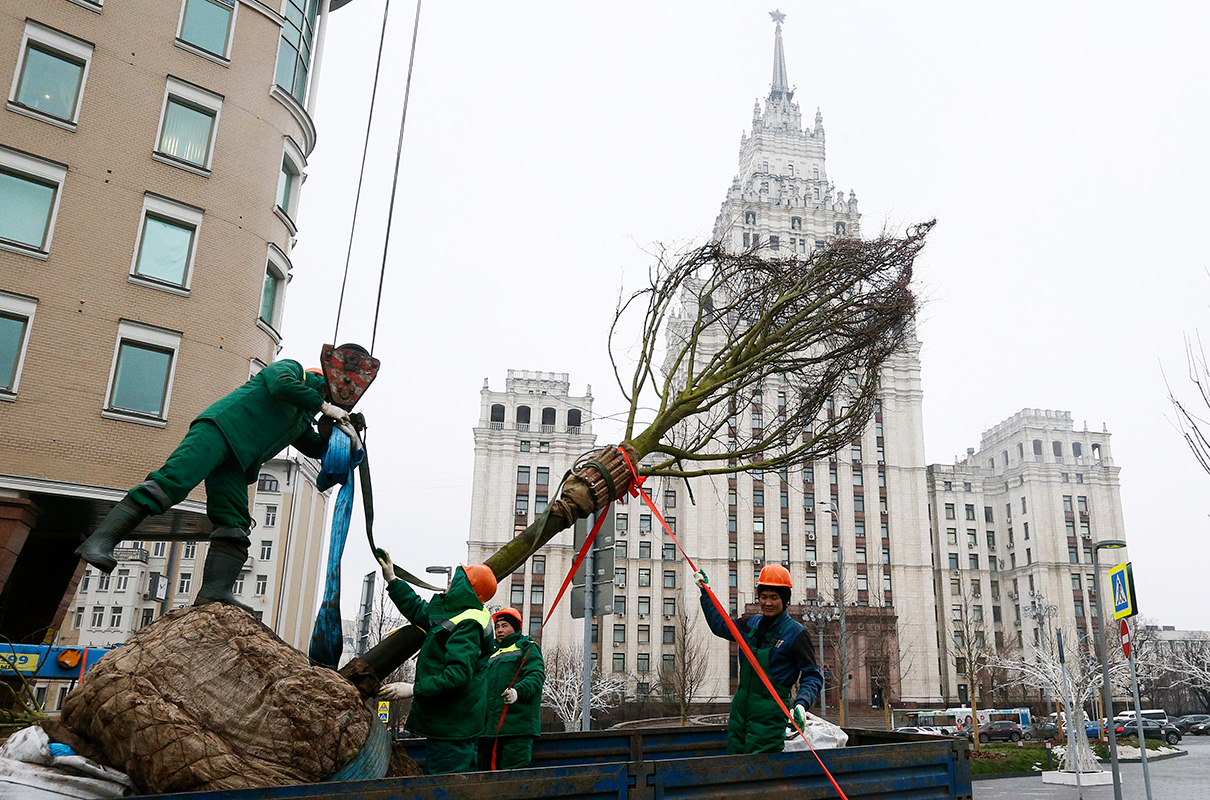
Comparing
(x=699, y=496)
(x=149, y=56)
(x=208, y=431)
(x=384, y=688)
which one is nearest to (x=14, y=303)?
(x=149, y=56)

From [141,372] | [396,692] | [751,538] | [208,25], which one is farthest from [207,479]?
[751,538]

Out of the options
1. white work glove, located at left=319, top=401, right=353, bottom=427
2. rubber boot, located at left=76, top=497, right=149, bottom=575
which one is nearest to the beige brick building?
white work glove, located at left=319, top=401, right=353, bottom=427

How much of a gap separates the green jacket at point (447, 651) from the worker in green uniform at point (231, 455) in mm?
1073

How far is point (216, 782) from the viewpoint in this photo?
3.82 meters

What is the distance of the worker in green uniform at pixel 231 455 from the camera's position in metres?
4.82

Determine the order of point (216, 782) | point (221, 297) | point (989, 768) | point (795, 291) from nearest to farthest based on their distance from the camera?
point (216, 782)
point (795, 291)
point (221, 297)
point (989, 768)

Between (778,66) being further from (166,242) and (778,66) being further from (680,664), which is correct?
(166,242)

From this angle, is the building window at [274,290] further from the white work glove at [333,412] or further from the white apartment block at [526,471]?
the white apartment block at [526,471]

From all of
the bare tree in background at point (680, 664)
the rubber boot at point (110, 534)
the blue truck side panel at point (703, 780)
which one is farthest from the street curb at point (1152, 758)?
the rubber boot at point (110, 534)

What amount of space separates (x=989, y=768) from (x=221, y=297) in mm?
25661

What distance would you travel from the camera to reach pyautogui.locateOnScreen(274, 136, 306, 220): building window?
1747 centimetres

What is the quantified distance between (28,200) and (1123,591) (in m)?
19.3

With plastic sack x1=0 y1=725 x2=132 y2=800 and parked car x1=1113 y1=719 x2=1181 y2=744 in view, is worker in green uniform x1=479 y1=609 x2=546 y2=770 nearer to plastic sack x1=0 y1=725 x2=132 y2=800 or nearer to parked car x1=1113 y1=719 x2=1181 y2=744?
plastic sack x1=0 y1=725 x2=132 y2=800

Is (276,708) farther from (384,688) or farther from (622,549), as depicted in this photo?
(622,549)
